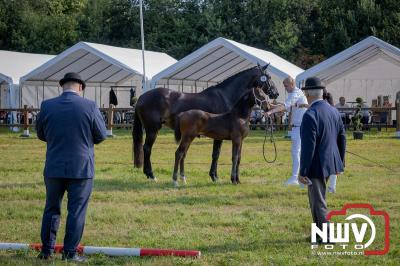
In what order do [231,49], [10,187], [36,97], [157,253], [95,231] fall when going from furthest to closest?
[36,97]
[231,49]
[10,187]
[95,231]
[157,253]

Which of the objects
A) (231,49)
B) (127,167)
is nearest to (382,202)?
(127,167)

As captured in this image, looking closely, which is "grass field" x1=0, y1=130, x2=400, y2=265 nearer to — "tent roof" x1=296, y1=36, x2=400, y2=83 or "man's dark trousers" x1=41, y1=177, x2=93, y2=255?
"man's dark trousers" x1=41, y1=177, x2=93, y2=255

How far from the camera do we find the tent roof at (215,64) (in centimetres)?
2698

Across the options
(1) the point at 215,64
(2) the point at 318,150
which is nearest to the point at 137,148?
(2) the point at 318,150

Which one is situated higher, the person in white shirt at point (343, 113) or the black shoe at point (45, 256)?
the person in white shirt at point (343, 113)

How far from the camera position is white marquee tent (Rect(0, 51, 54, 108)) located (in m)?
29.8

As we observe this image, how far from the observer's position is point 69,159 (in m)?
6.40

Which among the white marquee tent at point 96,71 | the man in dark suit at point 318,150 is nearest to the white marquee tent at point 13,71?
the white marquee tent at point 96,71

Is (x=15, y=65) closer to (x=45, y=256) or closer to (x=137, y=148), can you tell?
(x=137, y=148)

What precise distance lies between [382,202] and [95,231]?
14.3 feet

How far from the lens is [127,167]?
1484 centimetres

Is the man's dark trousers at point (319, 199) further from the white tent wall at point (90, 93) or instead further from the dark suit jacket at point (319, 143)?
the white tent wall at point (90, 93)

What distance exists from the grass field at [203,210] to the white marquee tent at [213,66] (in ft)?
37.3

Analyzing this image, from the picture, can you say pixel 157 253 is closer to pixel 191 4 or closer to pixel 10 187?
pixel 10 187
